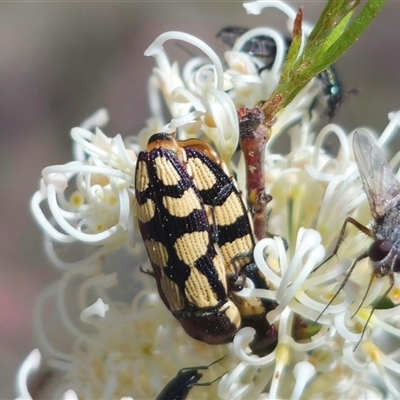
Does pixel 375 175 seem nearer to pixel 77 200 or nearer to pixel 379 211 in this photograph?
pixel 379 211

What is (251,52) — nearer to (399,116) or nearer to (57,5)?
(399,116)

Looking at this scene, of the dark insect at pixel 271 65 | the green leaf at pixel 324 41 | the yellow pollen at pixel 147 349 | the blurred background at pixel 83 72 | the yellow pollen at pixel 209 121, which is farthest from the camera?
the blurred background at pixel 83 72

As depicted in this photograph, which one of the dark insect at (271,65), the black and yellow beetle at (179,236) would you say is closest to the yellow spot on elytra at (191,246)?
the black and yellow beetle at (179,236)

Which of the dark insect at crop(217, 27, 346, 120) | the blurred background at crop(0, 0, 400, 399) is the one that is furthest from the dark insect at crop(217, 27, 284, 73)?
the blurred background at crop(0, 0, 400, 399)

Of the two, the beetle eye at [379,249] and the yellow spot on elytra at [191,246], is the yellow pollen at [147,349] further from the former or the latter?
the beetle eye at [379,249]

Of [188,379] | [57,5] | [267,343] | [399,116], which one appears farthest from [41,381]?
[57,5]
